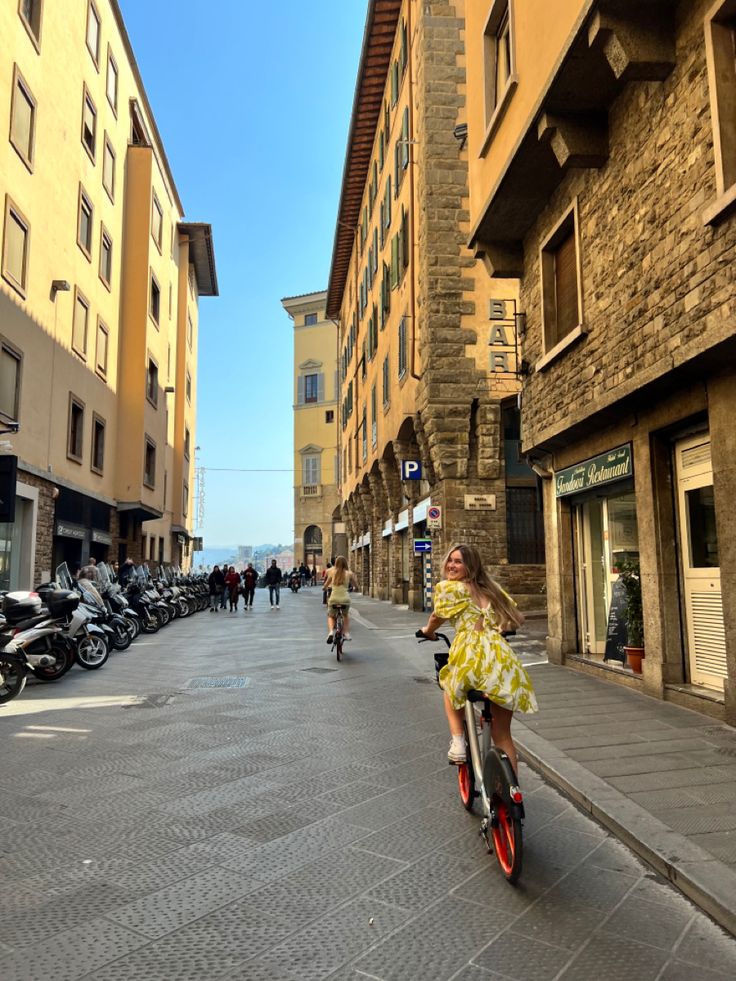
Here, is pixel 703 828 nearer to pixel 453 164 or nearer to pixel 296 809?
pixel 296 809

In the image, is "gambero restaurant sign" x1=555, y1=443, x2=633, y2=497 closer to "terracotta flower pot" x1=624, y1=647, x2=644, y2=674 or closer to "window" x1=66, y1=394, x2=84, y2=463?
"terracotta flower pot" x1=624, y1=647, x2=644, y2=674

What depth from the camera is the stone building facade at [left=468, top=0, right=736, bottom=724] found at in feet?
23.0

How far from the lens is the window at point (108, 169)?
24641mm

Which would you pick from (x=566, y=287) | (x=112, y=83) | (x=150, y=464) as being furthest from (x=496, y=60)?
(x=150, y=464)

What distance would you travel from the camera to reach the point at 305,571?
59656mm

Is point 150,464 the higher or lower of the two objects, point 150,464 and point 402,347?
the lower

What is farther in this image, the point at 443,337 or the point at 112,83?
the point at 112,83

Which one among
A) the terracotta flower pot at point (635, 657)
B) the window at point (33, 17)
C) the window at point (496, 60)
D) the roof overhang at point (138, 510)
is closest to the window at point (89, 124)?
the window at point (33, 17)

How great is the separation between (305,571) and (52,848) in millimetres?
55728

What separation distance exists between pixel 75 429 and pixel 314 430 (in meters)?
43.3

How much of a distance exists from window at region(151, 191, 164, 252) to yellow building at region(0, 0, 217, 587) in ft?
0.23

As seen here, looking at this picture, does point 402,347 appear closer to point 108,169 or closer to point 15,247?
point 15,247

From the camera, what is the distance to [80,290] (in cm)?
2197

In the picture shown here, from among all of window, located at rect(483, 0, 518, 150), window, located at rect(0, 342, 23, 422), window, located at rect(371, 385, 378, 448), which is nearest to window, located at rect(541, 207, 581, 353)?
window, located at rect(483, 0, 518, 150)
